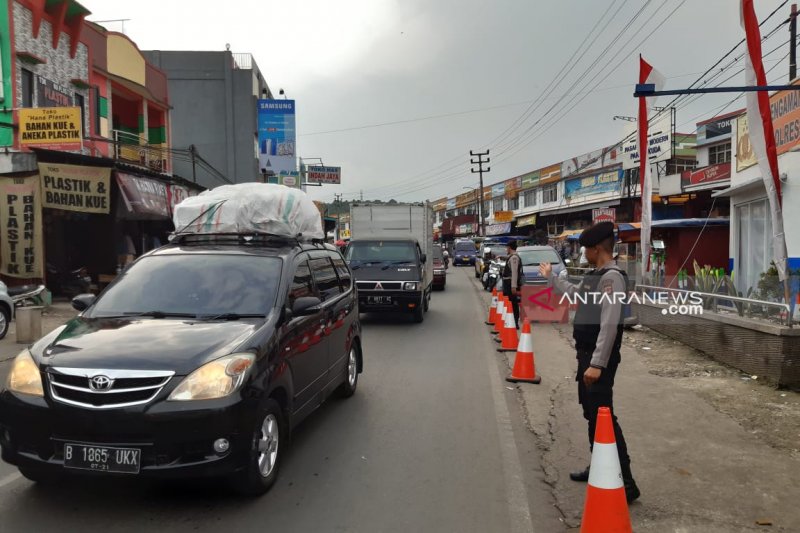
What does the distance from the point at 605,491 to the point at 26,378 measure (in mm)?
3698

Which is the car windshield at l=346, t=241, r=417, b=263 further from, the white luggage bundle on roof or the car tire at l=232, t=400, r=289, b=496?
the car tire at l=232, t=400, r=289, b=496

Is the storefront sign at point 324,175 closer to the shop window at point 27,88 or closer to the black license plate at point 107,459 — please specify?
the shop window at point 27,88

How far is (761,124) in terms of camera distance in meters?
8.44

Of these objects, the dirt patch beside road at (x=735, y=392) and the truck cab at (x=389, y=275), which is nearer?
the dirt patch beside road at (x=735, y=392)

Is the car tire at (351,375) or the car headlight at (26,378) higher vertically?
the car headlight at (26,378)

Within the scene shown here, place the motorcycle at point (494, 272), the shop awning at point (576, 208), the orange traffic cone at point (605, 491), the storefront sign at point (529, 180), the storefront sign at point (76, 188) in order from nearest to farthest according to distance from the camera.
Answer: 1. the orange traffic cone at point (605, 491)
2. the storefront sign at point (76, 188)
3. the motorcycle at point (494, 272)
4. the shop awning at point (576, 208)
5. the storefront sign at point (529, 180)

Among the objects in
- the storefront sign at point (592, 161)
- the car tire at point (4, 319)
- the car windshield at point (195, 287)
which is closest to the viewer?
the car windshield at point (195, 287)

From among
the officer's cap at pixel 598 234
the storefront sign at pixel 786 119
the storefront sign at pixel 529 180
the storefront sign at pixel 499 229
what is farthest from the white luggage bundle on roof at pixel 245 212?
the storefront sign at pixel 499 229

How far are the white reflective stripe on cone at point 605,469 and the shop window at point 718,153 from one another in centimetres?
4043

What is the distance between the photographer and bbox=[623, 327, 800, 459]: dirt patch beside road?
5.88 m

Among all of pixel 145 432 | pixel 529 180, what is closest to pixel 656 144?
pixel 529 180

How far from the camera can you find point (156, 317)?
4.70 metres

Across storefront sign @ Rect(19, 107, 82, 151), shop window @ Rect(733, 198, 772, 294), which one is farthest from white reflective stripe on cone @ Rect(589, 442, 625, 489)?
storefront sign @ Rect(19, 107, 82, 151)

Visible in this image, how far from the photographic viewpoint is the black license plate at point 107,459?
12.1 ft
